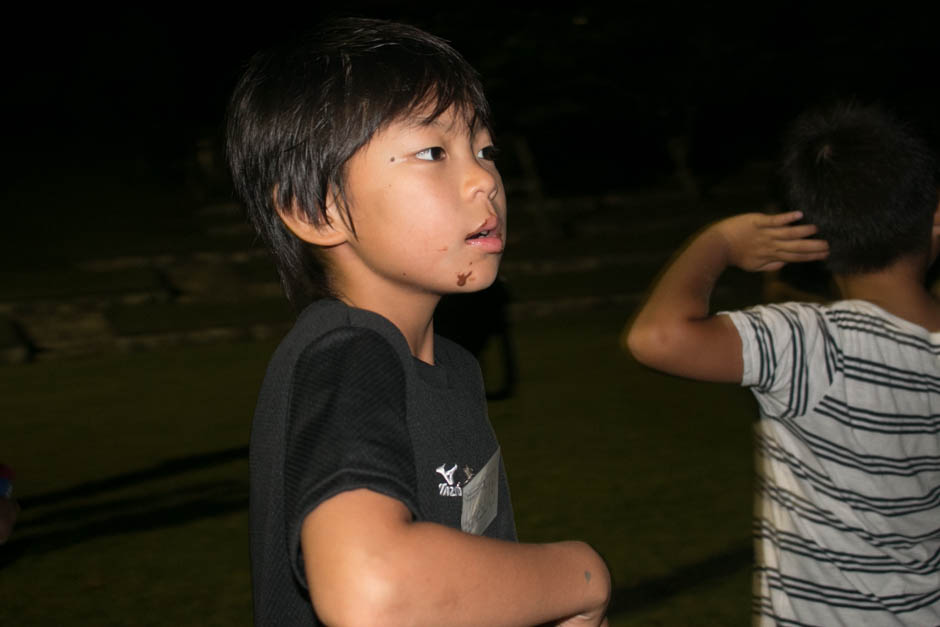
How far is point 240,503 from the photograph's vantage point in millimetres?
4133

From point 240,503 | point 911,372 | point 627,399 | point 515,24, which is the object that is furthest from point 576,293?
point 911,372

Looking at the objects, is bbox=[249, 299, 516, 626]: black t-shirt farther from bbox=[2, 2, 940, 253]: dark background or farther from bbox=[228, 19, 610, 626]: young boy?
bbox=[2, 2, 940, 253]: dark background

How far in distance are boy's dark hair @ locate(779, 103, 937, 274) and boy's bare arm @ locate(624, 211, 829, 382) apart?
44mm

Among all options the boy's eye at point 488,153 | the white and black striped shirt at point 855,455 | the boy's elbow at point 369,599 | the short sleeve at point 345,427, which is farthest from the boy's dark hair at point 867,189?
the boy's elbow at point 369,599

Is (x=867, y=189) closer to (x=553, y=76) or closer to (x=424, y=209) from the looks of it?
(x=424, y=209)

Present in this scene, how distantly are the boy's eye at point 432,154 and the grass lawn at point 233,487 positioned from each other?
238 cm

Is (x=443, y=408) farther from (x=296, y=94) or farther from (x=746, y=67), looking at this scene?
(x=746, y=67)

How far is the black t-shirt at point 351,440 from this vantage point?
2.19 ft

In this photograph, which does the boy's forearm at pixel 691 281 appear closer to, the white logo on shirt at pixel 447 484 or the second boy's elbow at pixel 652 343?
the second boy's elbow at pixel 652 343

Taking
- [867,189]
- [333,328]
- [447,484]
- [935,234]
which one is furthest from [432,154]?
[935,234]

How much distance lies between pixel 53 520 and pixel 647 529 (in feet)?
8.14

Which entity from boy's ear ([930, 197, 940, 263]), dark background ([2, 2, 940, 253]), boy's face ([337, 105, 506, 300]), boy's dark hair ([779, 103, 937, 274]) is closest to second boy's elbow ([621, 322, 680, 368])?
boy's dark hair ([779, 103, 937, 274])

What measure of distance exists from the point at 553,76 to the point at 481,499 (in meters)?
12.7

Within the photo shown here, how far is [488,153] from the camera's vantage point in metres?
0.94
